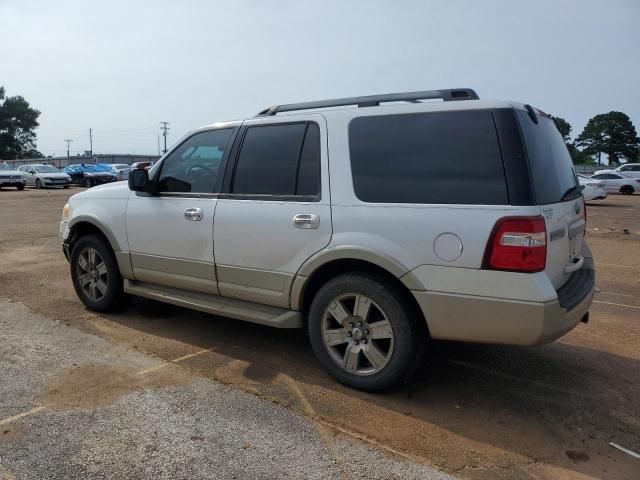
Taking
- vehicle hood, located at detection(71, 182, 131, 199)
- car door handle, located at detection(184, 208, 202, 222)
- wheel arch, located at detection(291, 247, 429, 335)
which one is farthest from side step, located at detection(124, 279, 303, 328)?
vehicle hood, located at detection(71, 182, 131, 199)

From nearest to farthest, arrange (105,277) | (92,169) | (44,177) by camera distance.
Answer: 1. (105,277)
2. (44,177)
3. (92,169)

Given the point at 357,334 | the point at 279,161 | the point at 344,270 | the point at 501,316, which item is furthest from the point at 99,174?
the point at 501,316

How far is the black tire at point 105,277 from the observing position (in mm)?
5227

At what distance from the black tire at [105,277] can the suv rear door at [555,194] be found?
3.92 meters

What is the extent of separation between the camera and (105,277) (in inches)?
211

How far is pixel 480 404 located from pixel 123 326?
3.34 metres

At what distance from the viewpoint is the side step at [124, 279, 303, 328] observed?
399cm

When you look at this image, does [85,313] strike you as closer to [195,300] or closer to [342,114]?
[195,300]

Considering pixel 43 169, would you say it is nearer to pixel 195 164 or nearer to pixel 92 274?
pixel 92 274

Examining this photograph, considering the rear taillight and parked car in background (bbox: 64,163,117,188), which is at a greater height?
parked car in background (bbox: 64,163,117,188)

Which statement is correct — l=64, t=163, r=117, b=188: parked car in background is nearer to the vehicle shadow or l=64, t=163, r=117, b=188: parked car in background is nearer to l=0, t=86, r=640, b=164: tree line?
the vehicle shadow

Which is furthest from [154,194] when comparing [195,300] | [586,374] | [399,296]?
[586,374]

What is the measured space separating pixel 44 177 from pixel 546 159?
32828 millimetres

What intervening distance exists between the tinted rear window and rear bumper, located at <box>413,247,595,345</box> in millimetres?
601
